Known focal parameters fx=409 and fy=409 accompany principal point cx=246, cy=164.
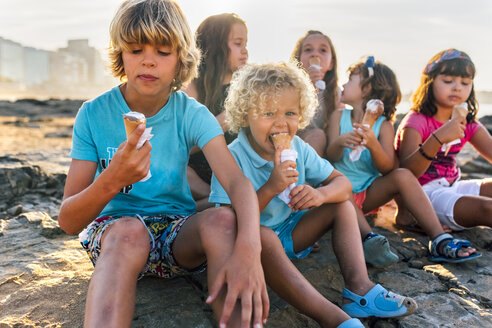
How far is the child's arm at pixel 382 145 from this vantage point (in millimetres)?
2916

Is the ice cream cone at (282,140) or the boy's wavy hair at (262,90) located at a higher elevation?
the boy's wavy hair at (262,90)

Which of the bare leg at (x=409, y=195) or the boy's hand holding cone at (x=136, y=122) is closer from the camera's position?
the boy's hand holding cone at (x=136, y=122)

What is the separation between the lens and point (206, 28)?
12.0 ft

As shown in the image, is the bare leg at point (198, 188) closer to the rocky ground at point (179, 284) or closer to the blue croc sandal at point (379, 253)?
the rocky ground at point (179, 284)

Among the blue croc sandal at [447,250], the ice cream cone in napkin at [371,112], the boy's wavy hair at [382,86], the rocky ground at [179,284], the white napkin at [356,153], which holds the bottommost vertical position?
the rocky ground at [179,284]

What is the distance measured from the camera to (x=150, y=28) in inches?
71.9

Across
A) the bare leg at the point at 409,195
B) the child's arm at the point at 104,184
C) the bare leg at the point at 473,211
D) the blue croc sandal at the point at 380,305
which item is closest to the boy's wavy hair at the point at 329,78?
the bare leg at the point at 409,195

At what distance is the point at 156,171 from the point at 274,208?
701 mm

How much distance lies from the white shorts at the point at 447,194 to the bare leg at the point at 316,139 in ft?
3.12

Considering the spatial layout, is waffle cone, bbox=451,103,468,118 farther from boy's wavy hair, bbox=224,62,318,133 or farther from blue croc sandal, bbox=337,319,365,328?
blue croc sandal, bbox=337,319,365,328

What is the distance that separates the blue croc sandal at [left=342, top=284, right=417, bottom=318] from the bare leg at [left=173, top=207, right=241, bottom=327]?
0.71 meters

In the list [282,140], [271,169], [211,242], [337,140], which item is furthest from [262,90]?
[211,242]

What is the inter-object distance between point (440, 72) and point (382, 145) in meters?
0.84

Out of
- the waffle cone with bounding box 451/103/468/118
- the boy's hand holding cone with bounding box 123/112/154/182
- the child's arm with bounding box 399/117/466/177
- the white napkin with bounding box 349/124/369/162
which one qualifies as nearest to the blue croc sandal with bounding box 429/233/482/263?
the child's arm with bounding box 399/117/466/177
